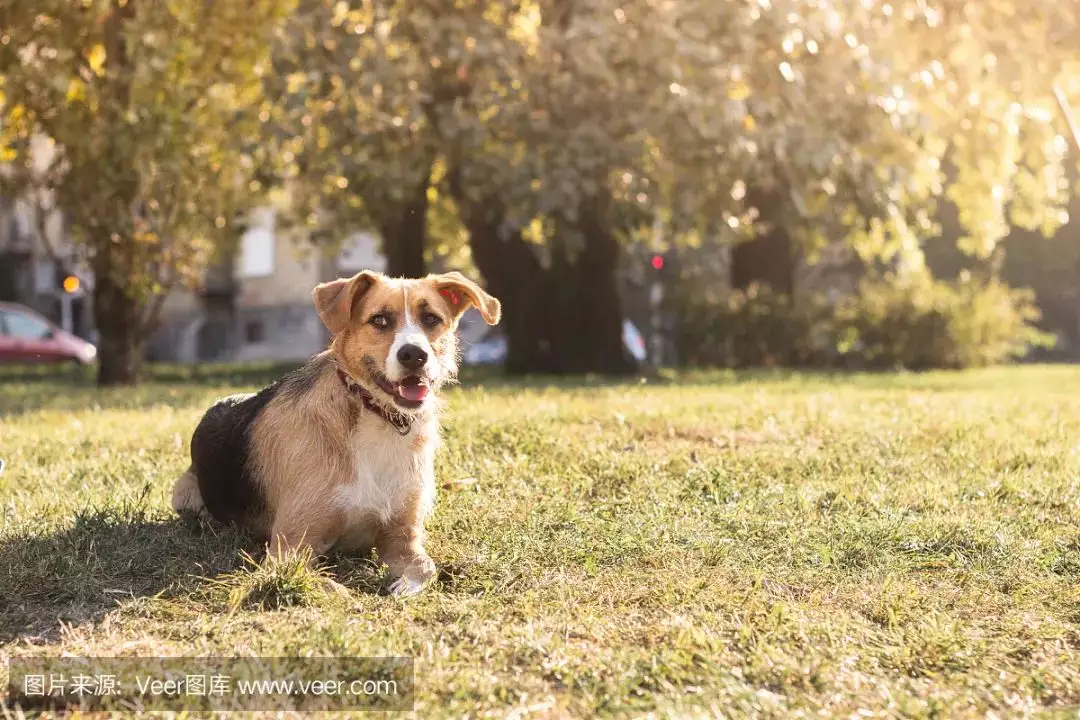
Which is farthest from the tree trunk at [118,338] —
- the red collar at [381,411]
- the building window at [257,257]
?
the building window at [257,257]

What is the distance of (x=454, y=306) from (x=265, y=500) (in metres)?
1.35

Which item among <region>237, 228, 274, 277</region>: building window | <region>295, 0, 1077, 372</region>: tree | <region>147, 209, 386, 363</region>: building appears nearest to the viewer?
<region>295, 0, 1077, 372</region>: tree

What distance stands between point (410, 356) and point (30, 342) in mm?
30227

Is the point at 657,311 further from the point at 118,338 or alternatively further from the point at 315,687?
the point at 315,687

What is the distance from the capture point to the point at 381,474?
5238 millimetres

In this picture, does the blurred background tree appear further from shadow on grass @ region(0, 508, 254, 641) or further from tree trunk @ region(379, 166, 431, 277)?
shadow on grass @ region(0, 508, 254, 641)

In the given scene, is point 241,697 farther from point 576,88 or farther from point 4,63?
point 4,63

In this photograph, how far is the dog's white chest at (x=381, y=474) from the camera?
204 inches

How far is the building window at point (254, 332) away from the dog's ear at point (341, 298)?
47909 mm

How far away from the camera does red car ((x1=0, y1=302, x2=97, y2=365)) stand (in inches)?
1248

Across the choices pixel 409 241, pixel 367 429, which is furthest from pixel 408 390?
pixel 409 241

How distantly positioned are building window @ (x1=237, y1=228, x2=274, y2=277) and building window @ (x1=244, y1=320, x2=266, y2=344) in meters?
2.52

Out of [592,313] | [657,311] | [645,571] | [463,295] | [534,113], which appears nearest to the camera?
[645,571]

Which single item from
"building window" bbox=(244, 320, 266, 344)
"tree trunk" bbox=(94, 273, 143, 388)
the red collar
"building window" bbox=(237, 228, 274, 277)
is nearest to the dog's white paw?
the red collar
